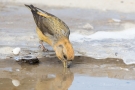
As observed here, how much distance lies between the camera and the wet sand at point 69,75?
22.0ft

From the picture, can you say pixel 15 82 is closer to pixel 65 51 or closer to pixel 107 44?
pixel 65 51

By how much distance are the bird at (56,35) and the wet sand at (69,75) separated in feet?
0.77

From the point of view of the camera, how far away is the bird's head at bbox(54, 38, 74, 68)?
279 inches

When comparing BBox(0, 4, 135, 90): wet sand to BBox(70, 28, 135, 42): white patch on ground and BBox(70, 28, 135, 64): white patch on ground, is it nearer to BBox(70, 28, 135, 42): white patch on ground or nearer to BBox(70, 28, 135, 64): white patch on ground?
BBox(70, 28, 135, 64): white patch on ground

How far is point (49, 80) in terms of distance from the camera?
6.89 metres

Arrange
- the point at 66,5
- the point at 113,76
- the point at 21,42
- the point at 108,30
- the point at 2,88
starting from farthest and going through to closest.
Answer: the point at 66,5 < the point at 108,30 < the point at 21,42 < the point at 113,76 < the point at 2,88

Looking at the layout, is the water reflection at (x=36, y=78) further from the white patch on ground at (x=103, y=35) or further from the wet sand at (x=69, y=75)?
the white patch on ground at (x=103, y=35)

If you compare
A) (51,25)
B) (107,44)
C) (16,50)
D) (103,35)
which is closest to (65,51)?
(51,25)

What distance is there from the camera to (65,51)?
23.4 feet

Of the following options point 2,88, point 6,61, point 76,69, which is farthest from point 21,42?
point 2,88

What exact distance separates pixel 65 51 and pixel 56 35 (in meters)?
0.73

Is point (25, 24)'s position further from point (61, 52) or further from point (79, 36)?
point (61, 52)

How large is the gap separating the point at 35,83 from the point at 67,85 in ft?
1.51

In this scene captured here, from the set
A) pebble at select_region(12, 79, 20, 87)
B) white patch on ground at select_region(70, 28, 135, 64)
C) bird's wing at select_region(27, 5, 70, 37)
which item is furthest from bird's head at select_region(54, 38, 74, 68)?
pebble at select_region(12, 79, 20, 87)
